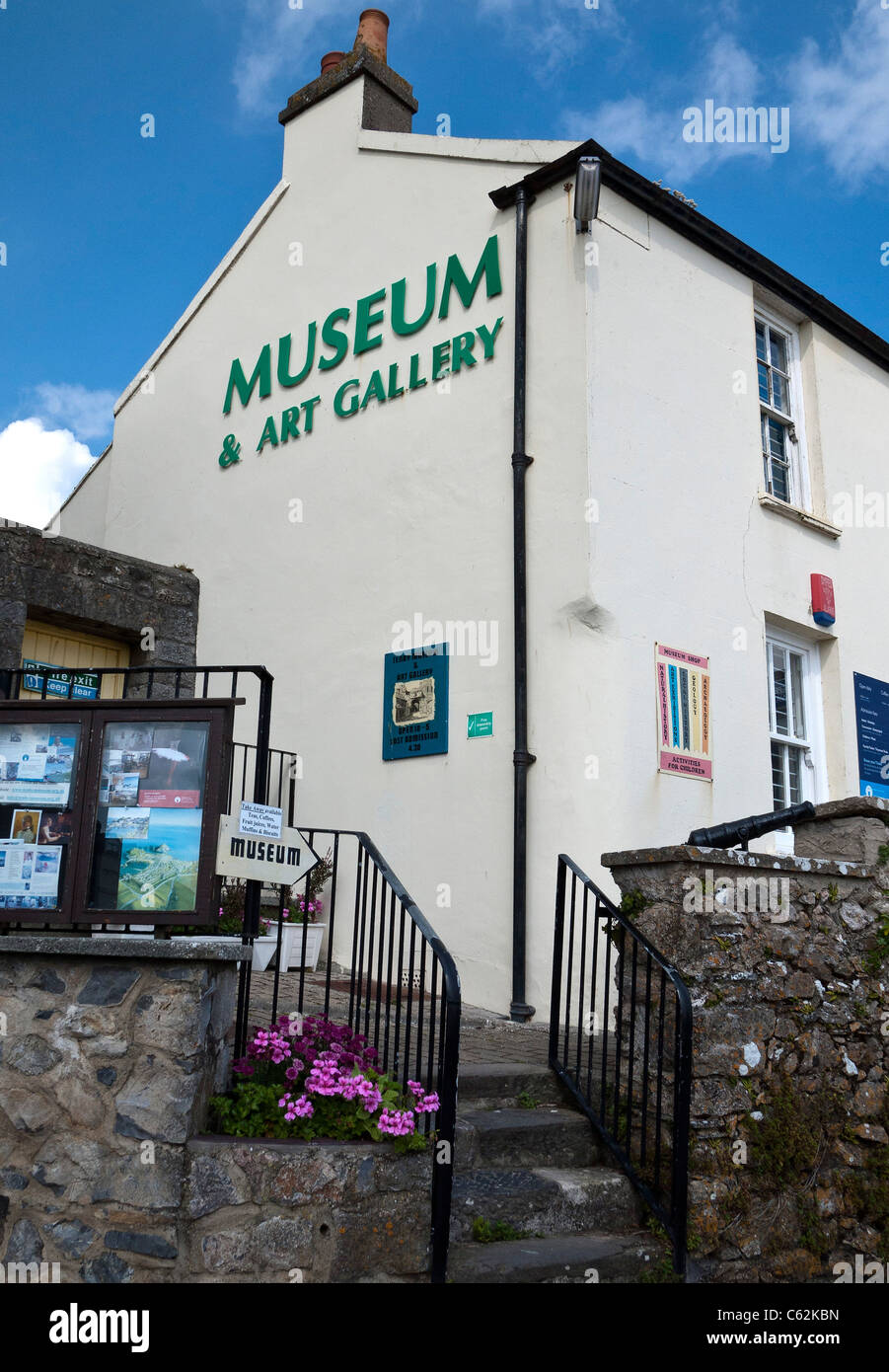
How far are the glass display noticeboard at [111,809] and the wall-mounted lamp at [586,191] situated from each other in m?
4.94

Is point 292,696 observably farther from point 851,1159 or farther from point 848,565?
point 851,1159

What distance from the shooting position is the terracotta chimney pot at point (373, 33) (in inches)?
403

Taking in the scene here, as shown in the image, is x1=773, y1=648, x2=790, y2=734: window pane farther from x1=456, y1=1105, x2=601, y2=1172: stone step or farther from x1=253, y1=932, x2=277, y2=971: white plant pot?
x1=456, y1=1105, x2=601, y2=1172: stone step

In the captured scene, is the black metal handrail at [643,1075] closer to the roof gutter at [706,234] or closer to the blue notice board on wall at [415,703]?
the blue notice board on wall at [415,703]

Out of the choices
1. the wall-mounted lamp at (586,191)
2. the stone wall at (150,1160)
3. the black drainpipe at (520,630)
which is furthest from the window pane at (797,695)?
the stone wall at (150,1160)

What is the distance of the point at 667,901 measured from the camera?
4.89m

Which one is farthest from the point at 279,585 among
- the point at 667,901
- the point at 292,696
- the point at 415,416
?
the point at 667,901

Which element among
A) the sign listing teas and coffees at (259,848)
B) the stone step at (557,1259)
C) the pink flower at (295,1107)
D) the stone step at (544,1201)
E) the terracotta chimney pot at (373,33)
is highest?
the terracotta chimney pot at (373,33)

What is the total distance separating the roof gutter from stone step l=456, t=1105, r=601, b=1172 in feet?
20.1

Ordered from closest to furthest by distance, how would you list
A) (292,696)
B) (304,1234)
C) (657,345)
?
(304,1234) < (657,345) < (292,696)

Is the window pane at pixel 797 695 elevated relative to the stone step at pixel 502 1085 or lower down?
elevated

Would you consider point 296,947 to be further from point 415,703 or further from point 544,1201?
point 544,1201

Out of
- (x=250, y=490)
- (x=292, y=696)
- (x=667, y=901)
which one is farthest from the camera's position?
(x=250, y=490)
